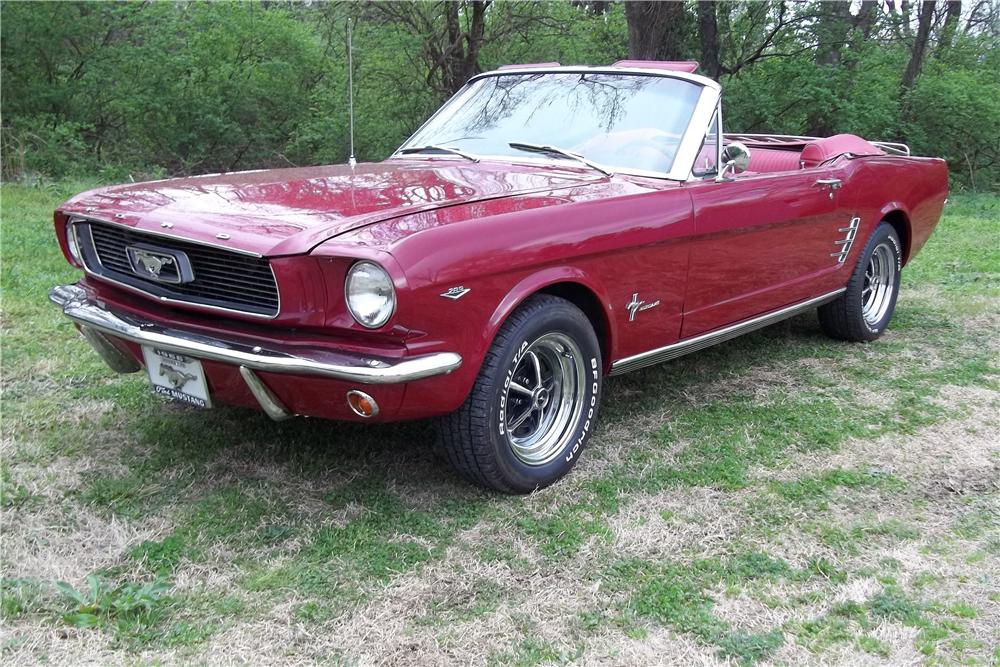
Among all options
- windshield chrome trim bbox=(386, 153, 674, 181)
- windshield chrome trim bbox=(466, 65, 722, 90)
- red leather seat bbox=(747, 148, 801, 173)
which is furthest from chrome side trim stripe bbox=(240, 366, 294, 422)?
red leather seat bbox=(747, 148, 801, 173)

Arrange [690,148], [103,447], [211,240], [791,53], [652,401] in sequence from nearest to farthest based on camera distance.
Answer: [211,240], [103,447], [690,148], [652,401], [791,53]

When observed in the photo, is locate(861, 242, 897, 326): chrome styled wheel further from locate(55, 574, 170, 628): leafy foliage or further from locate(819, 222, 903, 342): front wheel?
locate(55, 574, 170, 628): leafy foliage

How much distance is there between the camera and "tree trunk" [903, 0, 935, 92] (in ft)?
51.1

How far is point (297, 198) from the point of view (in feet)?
10.3

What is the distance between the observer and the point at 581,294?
339 centimetres

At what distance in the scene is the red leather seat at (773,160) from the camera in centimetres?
556

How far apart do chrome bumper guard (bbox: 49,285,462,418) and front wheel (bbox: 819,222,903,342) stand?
10.6 ft

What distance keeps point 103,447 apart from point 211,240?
1272 millimetres

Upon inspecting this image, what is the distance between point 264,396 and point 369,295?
49cm

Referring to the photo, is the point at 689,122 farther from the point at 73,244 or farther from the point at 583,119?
the point at 73,244

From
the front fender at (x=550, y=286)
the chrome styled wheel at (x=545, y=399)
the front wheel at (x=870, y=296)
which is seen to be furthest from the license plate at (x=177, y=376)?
the front wheel at (x=870, y=296)

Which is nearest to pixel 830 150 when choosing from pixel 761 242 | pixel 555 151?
pixel 761 242

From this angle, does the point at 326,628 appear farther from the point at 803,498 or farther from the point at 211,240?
the point at 803,498

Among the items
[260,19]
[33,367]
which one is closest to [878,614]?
[33,367]
